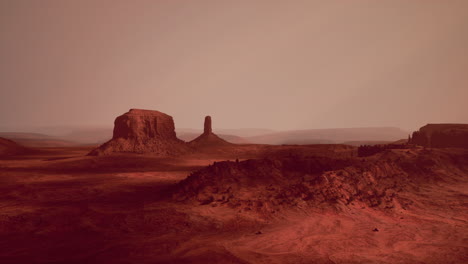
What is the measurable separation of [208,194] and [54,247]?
19.4ft

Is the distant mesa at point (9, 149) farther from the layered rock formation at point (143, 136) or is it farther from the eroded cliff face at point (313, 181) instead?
the eroded cliff face at point (313, 181)

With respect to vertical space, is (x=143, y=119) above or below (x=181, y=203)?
above

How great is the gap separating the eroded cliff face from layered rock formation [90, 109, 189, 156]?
76.9 feet

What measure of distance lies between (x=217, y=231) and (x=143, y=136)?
30114 millimetres

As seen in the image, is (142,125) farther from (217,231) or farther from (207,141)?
(217,231)

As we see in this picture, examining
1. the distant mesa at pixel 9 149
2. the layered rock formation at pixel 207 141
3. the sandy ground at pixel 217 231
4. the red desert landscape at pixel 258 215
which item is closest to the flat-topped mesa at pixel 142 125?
the layered rock formation at pixel 207 141

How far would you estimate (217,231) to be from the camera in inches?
344

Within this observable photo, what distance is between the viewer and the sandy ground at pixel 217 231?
22.1 ft

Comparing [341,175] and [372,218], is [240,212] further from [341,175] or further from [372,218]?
[341,175]

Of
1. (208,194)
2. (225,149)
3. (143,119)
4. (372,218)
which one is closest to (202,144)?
(225,149)

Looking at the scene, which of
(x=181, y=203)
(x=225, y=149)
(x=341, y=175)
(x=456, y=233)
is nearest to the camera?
(x=456, y=233)

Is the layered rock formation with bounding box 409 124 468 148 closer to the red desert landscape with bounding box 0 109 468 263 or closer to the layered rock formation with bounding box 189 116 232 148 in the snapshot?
the red desert landscape with bounding box 0 109 468 263

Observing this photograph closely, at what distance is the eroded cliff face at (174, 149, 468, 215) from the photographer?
37.6 ft

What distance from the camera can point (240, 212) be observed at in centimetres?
1038
